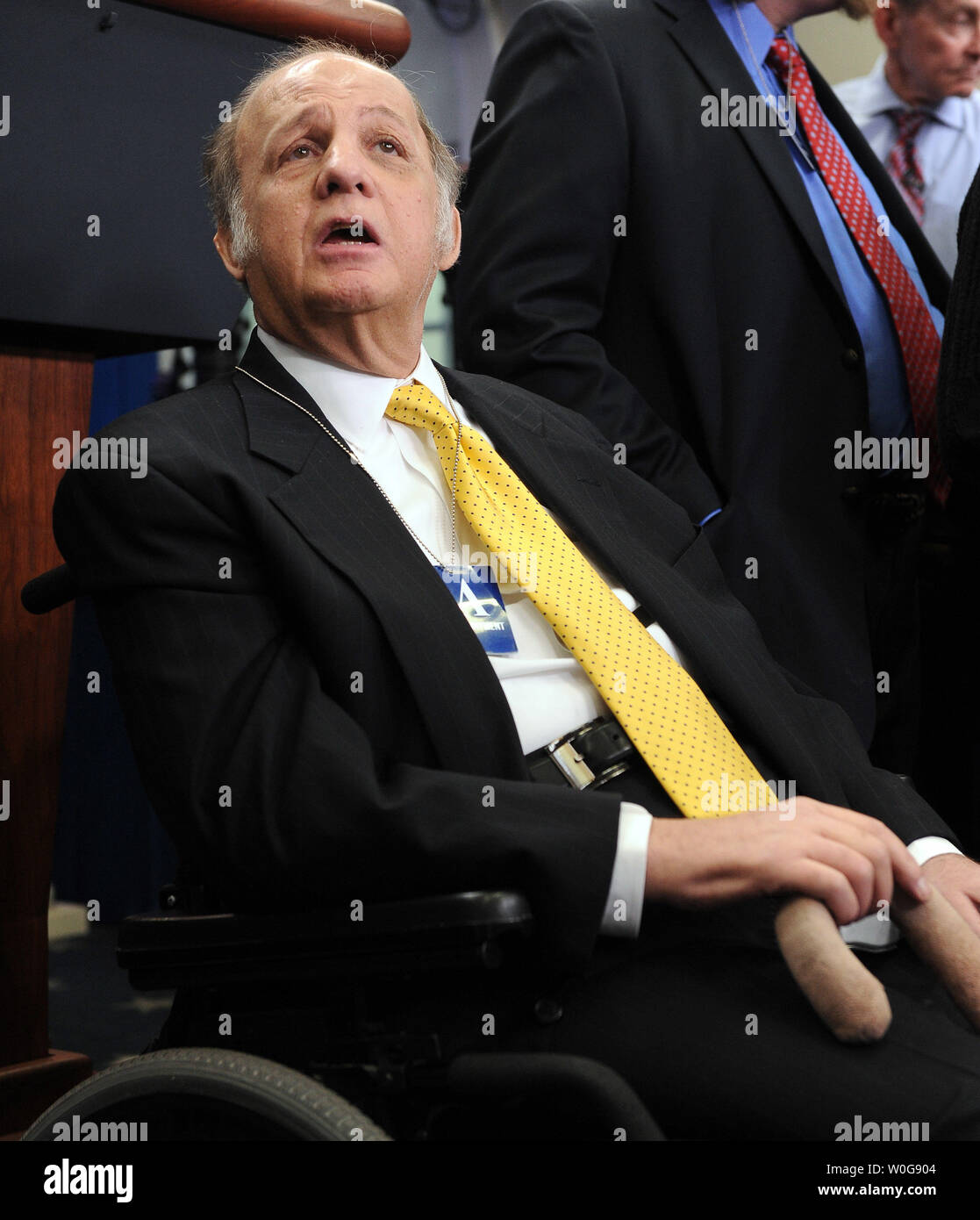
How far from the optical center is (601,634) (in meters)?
1.31

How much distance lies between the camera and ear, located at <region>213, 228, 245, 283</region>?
4.99 ft

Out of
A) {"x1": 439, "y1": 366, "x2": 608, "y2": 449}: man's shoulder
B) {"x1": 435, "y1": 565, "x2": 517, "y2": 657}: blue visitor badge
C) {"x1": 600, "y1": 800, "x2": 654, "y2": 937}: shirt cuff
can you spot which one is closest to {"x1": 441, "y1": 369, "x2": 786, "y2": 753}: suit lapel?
{"x1": 439, "y1": 366, "x2": 608, "y2": 449}: man's shoulder

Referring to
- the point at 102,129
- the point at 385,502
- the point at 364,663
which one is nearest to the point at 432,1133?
the point at 364,663

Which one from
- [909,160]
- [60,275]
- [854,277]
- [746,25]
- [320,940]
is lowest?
[320,940]

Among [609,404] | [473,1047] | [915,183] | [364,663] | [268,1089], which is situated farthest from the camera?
[915,183]

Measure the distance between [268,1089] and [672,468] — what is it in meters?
1.14

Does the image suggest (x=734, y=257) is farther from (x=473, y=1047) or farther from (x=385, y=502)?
(x=473, y=1047)

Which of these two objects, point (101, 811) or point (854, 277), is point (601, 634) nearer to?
point (854, 277)

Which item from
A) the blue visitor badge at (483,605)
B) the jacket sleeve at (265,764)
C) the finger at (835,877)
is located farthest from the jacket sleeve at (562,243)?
the finger at (835,877)

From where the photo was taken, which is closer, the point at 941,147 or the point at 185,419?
the point at 185,419

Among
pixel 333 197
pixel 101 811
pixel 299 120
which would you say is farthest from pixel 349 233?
pixel 101 811

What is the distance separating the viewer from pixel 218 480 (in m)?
1.21

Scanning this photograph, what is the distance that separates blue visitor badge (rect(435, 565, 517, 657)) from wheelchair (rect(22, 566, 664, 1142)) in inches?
13.5

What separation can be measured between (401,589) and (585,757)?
230 millimetres
